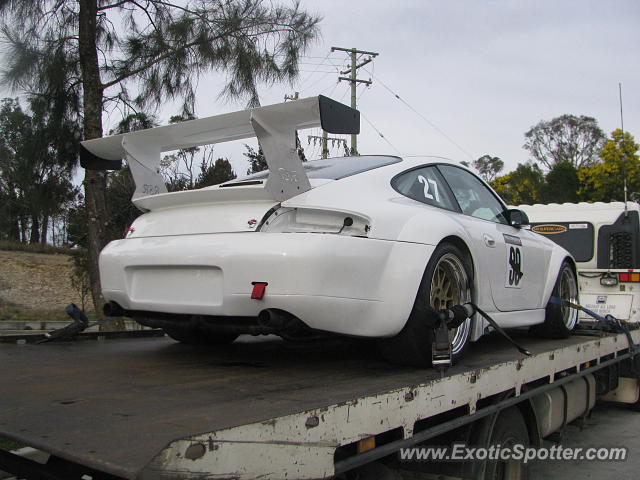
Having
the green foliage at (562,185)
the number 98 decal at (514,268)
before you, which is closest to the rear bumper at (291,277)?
the number 98 decal at (514,268)

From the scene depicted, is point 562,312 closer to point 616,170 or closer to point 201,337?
point 201,337

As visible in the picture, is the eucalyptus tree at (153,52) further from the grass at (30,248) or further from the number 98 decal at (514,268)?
the grass at (30,248)

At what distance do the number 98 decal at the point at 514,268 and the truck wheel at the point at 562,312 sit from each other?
64 centimetres

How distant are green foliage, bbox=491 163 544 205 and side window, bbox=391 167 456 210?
4080cm

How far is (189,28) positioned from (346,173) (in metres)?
5.19

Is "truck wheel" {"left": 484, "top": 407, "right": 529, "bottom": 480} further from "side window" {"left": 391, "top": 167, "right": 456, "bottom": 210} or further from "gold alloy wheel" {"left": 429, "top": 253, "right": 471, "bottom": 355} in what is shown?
"side window" {"left": 391, "top": 167, "right": 456, "bottom": 210}

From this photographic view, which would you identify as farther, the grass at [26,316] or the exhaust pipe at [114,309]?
the grass at [26,316]

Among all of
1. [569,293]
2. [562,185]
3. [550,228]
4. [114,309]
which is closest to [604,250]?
[550,228]

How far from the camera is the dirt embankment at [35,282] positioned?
2250 centimetres

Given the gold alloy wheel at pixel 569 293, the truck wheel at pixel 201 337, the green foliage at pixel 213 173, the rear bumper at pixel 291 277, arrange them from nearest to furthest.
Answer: the rear bumper at pixel 291 277, the truck wheel at pixel 201 337, the gold alloy wheel at pixel 569 293, the green foliage at pixel 213 173

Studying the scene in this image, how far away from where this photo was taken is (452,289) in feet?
10.8

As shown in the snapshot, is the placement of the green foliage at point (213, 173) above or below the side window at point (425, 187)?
above

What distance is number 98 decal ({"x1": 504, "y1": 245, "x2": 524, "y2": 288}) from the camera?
3918 mm

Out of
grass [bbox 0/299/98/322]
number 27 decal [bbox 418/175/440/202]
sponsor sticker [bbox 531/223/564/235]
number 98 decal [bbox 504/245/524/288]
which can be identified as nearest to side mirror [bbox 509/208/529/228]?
number 98 decal [bbox 504/245/524/288]
